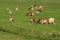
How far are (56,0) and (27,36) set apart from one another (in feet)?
100

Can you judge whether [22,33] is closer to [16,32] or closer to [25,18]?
[16,32]

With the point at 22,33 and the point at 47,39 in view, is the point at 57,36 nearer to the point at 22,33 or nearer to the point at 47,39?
the point at 47,39

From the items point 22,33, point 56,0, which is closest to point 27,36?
point 22,33

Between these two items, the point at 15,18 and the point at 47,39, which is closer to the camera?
the point at 47,39

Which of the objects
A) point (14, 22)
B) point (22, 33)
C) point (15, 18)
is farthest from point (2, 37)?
point (15, 18)

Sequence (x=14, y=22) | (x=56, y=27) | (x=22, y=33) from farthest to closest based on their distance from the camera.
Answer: (x=14, y=22) < (x=56, y=27) < (x=22, y=33)

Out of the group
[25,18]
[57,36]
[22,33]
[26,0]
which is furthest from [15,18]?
[26,0]

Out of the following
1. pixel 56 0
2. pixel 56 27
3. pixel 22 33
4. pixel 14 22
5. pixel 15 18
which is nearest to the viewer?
pixel 22 33

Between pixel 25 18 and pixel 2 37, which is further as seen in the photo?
pixel 25 18

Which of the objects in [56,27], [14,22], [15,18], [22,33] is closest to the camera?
[22,33]

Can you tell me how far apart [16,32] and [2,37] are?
2.22m

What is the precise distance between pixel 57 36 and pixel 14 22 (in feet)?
22.4

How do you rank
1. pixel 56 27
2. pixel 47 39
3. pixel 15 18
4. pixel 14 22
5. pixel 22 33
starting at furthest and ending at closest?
pixel 15 18 < pixel 14 22 < pixel 56 27 < pixel 22 33 < pixel 47 39

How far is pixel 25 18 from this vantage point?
107ft
